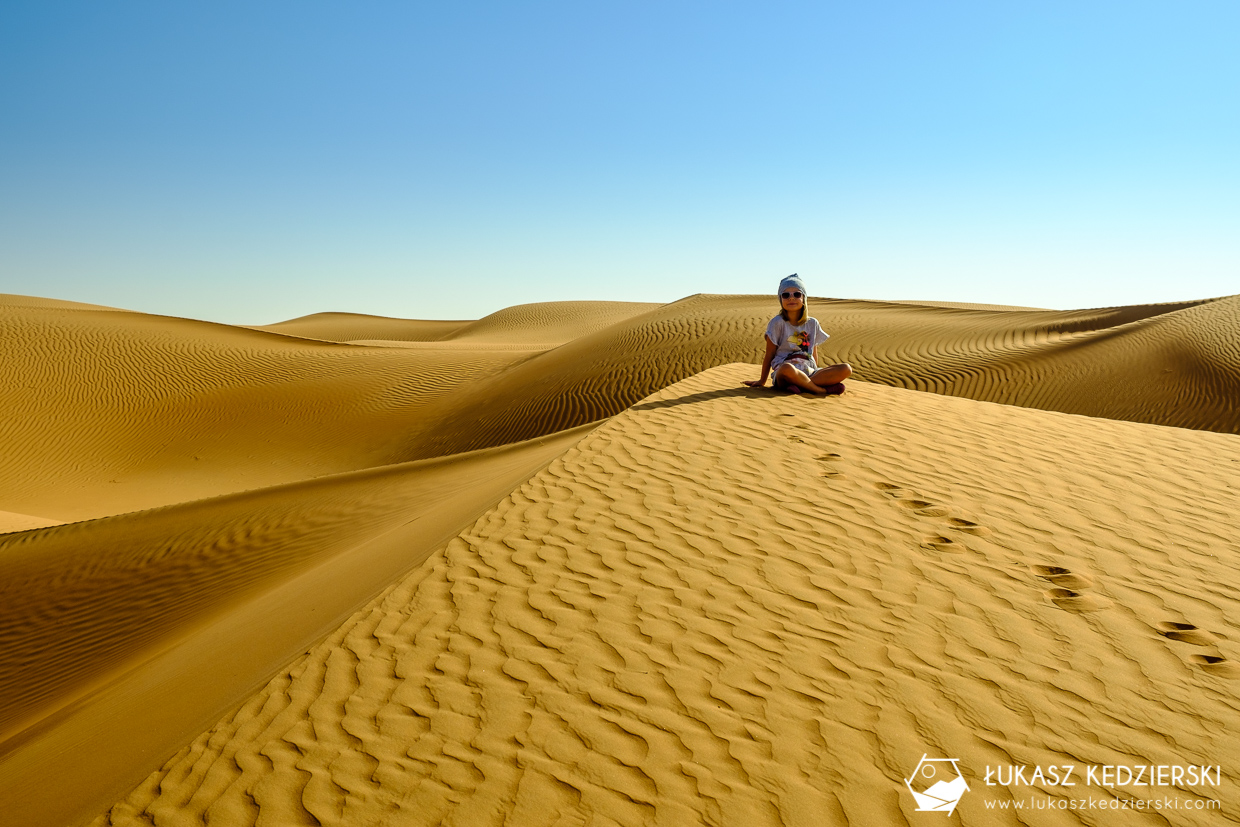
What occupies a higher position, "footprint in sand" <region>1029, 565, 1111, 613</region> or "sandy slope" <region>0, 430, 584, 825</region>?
"footprint in sand" <region>1029, 565, 1111, 613</region>

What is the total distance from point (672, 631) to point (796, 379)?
197 inches

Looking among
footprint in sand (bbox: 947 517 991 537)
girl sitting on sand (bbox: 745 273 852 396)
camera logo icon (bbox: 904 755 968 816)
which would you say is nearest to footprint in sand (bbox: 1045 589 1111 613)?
footprint in sand (bbox: 947 517 991 537)

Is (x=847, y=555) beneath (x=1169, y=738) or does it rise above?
above

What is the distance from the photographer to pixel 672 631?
343 centimetres

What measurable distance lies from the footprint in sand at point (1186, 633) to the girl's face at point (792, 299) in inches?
178

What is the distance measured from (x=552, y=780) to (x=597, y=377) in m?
17.0

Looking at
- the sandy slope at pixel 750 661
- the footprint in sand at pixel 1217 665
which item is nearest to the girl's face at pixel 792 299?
the sandy slope at pixel 750 661

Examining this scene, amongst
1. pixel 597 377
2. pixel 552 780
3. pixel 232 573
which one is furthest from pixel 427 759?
pixel 597 377

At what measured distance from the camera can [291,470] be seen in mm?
19172

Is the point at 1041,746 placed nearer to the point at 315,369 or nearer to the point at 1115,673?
the point at 1115,673

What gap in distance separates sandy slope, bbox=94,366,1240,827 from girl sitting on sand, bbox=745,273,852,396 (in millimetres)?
2536

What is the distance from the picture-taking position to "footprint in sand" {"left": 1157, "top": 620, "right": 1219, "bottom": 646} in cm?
329

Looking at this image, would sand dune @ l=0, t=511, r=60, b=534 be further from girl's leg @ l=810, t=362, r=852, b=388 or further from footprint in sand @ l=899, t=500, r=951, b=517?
footprint in sand @ l=899, t=500, r=951, b=517

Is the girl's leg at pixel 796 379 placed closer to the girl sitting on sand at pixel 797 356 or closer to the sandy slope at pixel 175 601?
the girl sitting on sand at pixel 797 356
